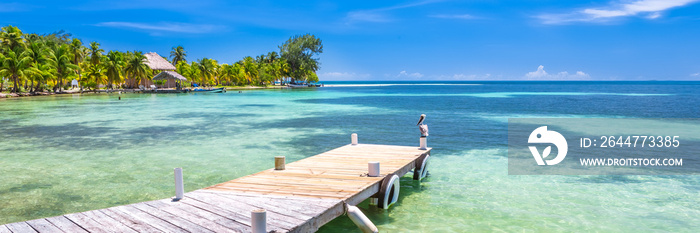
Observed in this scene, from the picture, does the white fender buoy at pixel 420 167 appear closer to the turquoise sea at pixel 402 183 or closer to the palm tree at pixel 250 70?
the turquoise sea at pixel 402 183

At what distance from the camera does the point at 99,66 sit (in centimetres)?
7838

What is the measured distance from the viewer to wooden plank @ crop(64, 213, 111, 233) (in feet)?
18.2

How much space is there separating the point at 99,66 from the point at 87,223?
271 ft

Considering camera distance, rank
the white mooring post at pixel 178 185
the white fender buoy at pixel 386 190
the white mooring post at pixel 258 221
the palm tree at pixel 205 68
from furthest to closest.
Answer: the palm tree at pixel 205 68
the white fender buoy at pixel 386 190
the white mooring post at pixel 178 185
the white mooring post at pixel 258 221

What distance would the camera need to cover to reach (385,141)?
63.4 feet

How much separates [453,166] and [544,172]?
2.32 meters

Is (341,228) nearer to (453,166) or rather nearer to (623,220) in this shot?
(623,220)

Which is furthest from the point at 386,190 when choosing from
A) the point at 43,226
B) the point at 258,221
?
the point at 43,226

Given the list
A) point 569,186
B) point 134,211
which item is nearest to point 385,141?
point 569,186

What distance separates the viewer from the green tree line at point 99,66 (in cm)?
6153

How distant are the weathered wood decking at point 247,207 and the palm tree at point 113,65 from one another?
256ft

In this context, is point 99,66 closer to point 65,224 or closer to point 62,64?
point 62,64

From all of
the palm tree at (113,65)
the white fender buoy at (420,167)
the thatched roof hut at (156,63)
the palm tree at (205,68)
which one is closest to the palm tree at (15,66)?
the palm tree at (113,65)

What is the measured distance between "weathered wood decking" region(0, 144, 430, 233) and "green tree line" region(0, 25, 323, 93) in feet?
201
